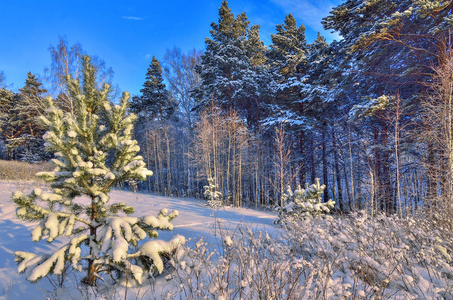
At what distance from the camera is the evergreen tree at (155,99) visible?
76.6ft

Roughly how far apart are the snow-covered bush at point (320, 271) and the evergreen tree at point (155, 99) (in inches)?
894

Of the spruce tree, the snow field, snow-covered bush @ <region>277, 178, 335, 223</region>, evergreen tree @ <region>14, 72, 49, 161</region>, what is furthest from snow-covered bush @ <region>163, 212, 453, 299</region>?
the spruce tree

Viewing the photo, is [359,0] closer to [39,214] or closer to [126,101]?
[126,101]

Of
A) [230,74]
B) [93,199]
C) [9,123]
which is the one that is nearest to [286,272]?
[93,199]

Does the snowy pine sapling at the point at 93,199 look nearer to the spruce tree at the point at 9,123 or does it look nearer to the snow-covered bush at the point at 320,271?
the snow-covered bush at the point at 320,271

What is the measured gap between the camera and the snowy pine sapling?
2.27 metres

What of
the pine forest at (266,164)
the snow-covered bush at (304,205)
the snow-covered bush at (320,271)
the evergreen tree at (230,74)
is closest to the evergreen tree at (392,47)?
the pine forest at (266,164)

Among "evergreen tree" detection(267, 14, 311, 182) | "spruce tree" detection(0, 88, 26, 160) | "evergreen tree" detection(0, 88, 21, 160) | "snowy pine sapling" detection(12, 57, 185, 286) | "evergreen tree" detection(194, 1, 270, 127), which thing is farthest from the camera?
"evergreen tree" detection(0, 88, 21, 160)

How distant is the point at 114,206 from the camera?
2977mm

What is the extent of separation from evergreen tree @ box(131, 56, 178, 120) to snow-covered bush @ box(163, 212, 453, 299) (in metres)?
22.7

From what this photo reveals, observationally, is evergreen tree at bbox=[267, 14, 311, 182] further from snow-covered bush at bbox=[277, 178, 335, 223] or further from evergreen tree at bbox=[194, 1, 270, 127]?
snow-covered bush at bbox=[277, 178, 335, 223]

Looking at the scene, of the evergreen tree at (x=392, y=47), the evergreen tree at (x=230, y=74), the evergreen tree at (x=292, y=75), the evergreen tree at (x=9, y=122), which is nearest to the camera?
the evergreen tree at (x=392, y=47)

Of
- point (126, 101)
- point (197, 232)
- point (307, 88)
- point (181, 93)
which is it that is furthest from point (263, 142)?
point (126, 101)

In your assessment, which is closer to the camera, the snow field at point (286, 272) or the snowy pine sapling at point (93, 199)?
the snow field at point (286, 272)
